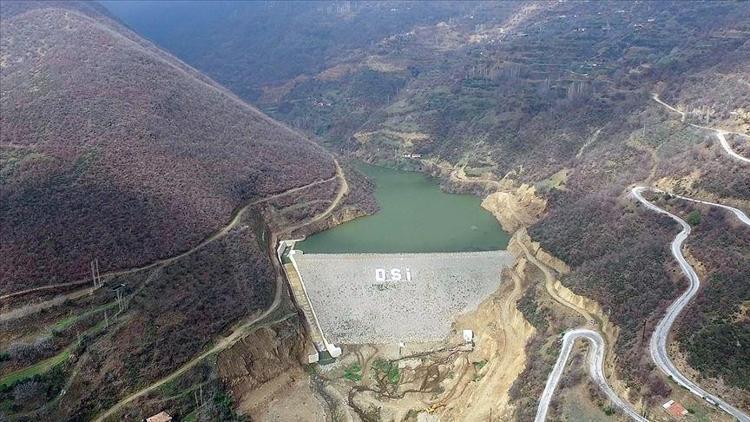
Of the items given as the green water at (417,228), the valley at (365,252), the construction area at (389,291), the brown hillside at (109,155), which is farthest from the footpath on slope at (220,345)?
the brown hillside at (109,155)

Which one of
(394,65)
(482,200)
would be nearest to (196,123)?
(482,200)

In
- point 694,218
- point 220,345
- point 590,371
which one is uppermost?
point 694,218

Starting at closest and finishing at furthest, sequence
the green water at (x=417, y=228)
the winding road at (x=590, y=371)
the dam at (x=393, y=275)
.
→ the winding road at (x=590, y=371) < the dam at (x=393, y=275) < the green water at (x=417, y=228)

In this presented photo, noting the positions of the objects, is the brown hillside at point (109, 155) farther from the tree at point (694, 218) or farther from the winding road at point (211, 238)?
the tree at point (694, 218)

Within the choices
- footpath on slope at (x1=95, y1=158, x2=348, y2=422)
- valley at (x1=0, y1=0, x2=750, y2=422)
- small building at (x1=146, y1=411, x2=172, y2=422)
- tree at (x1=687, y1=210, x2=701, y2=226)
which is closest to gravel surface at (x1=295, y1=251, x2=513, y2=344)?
valley at (x1=0, y1=0, x2=750, y2=422)

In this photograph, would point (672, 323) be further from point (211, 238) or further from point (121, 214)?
point (121, 214)

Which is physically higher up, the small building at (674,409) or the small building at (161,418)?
the small building at (674,409)

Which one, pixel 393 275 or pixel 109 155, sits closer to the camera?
pixel 393 275

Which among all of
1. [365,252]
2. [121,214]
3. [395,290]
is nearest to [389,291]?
[395,290]

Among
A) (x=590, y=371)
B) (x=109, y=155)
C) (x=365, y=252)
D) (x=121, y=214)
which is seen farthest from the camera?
(x=365, y=252)
